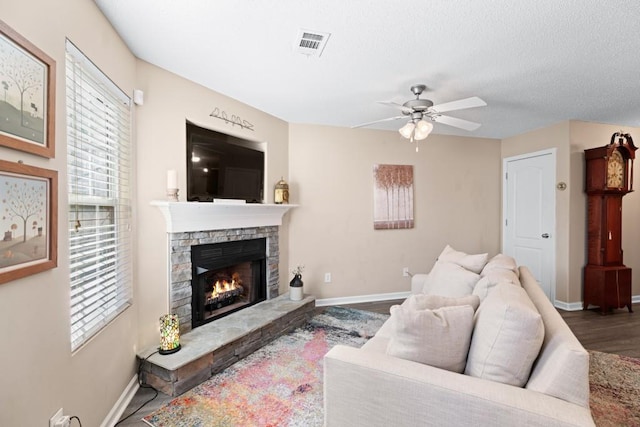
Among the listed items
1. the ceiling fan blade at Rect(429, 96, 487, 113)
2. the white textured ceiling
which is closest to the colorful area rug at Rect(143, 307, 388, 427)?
the ceiling fan blade at Rect(429, 96, 487, 113)

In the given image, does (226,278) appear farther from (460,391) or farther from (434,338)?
(460,391)

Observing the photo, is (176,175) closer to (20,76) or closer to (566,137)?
(20,76)

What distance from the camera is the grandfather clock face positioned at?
3.70 metres

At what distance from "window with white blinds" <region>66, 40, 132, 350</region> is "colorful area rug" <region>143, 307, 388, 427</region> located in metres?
0.74

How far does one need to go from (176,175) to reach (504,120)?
3.82m

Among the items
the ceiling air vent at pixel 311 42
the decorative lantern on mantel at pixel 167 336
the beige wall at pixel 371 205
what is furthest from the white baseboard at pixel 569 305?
the decorative lantern on mantel at pixel 167 336

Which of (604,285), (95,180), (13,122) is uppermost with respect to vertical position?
(13,122)

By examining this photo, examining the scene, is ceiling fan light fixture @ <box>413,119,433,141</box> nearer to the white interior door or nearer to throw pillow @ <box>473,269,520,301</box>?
throw pillow @ <box>473,269,520,301</box>

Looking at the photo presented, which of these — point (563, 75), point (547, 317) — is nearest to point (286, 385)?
point (547, 317)

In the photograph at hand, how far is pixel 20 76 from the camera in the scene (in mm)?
1111

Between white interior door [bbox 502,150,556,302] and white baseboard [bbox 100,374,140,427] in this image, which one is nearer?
white baseboard [bbox 100,374,140,427]

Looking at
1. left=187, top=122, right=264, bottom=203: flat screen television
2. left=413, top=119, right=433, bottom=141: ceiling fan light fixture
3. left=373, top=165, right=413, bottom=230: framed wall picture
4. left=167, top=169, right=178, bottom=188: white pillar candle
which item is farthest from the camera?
left=373, top=165, right=413, bottom=230: framed wall picture

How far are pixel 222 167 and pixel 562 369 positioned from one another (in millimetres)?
2757

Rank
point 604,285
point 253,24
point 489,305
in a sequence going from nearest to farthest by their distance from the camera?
1. point 489,305
2. point 253,24
3. point 604,285
